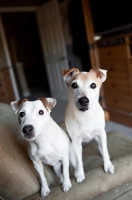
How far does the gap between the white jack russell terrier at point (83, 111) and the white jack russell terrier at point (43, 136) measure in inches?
2.9

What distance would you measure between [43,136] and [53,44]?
3.61 meters

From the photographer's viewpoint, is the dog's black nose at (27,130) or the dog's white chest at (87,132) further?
the dog's white chest at (87,132)

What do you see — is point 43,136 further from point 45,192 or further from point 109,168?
point 109,168

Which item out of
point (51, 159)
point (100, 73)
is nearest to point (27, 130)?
point (51, 159)

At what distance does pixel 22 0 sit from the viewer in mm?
4414

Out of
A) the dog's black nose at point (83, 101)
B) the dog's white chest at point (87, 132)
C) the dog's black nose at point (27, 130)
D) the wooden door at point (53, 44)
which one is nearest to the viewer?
the dog's black nose at point (27, 130)

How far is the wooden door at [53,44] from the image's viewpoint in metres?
4.03

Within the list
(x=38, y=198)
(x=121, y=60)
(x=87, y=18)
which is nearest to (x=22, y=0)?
(x=87, y=18)

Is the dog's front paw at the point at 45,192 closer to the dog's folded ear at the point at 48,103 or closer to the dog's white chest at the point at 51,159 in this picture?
the dog's white chest at the point at 51,159

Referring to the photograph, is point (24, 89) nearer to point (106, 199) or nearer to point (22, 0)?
point (22, 0)

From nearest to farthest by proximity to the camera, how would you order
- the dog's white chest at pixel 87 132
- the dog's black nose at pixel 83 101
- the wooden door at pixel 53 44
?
1. the dog's black nose at pixel 83 101
2. the dog's white chest at pixel 87 132
3. the wooden door at pixel 53 44

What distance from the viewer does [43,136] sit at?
95 centimetres

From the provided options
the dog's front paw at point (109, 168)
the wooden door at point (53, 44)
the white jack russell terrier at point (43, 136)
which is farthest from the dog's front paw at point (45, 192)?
the wooden door at point (53, 44)

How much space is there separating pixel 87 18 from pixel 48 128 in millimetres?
2375
